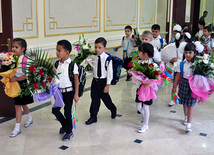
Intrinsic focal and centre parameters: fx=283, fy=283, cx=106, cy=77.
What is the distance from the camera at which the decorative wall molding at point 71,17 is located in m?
6.18

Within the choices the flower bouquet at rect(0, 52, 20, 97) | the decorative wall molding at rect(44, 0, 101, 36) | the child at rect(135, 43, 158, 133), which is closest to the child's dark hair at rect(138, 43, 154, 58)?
the child at rect(135, 43, 158, 133)

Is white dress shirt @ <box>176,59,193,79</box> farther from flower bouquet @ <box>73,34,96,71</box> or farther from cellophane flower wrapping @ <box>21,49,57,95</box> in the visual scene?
cellophane flower wrapping @ <box>21,49,57,95</box>

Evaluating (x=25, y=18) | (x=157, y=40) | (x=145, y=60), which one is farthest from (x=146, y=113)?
(x=25, y=18)

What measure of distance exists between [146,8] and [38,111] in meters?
6.81

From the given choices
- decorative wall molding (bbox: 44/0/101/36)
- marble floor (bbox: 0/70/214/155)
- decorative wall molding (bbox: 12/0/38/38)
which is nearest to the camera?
marble floor (bbox: 0/70/214/155)

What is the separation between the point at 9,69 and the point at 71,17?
3.43 meters

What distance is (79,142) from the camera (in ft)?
12.2

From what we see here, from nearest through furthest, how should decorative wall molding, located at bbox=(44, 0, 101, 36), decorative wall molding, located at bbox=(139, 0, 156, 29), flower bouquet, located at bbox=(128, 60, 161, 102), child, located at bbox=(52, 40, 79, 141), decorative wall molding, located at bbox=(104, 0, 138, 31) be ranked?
child, located at bbox=(52, 40, 79, 141)
flower bouquet, located at bbox=(128, 60, 161, 102)
decorative wall molding, located at bbox=(44, 0, 101, 36)
decorative wall molding, located at bbox=(104, 0, 138, 31)
decorative wall molding, located at bbox=(139, 0, 156, 29)

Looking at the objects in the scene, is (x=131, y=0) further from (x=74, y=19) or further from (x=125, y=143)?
(x=125, y=143)

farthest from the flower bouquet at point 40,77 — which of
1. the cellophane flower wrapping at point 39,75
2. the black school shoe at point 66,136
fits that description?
the black school shoe at point 66,136

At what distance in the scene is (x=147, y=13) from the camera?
10.5 meters

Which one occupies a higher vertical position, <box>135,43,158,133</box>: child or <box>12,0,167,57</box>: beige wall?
<box>12,0,167,57</box>: beige wall

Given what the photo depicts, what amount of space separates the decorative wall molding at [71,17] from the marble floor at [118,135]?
6.65 feet

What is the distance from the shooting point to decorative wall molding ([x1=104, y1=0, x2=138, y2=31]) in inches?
Answer: 320
